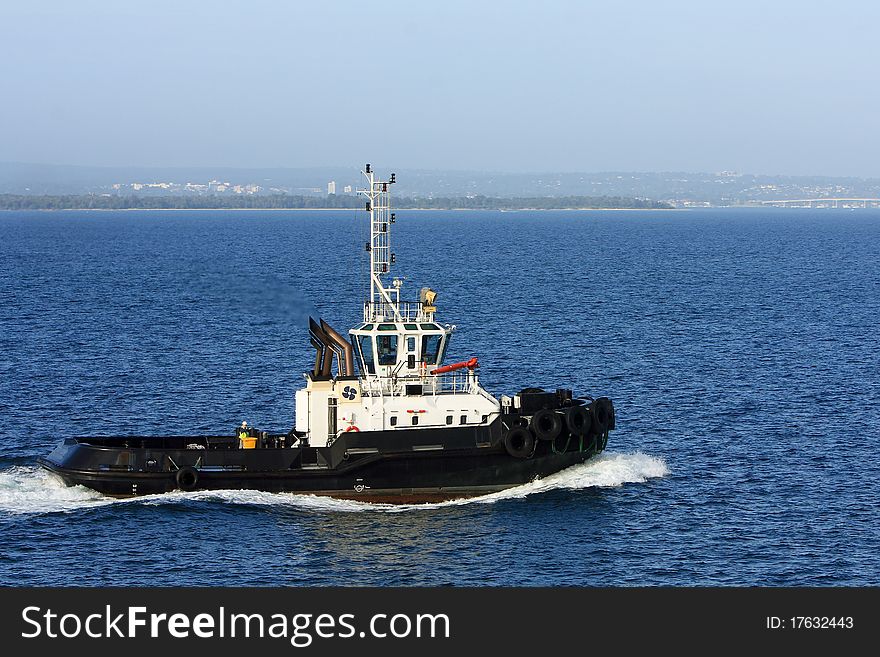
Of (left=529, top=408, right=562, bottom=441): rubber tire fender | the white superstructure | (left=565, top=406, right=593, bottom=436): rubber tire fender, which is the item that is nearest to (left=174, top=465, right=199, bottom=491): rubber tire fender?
the white superstructure

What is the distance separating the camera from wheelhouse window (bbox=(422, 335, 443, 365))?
35375 millimetres

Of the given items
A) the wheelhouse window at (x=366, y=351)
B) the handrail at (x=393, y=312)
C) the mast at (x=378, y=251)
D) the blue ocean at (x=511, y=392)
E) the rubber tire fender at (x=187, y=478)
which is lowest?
the blue ocean at (x=511, y=392)

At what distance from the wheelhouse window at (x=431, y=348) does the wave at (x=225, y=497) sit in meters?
3.99

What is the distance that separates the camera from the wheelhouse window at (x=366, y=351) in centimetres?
3519

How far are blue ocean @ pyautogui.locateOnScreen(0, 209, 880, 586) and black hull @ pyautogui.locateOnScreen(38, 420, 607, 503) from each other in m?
0.49

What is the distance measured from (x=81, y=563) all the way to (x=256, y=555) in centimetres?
383

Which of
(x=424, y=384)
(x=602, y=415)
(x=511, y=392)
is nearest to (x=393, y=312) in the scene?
(x=424, y=384)

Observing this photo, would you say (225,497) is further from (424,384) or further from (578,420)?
(578,420)

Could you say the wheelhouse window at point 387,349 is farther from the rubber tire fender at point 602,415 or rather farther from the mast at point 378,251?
the rubber tire fender at point 602,415

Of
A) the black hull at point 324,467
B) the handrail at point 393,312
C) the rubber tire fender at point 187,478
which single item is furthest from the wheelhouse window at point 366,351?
the rubber tire fender at point 187,478

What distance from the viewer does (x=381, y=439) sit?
33.9 meters

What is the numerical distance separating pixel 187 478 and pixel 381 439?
5.03 meters
